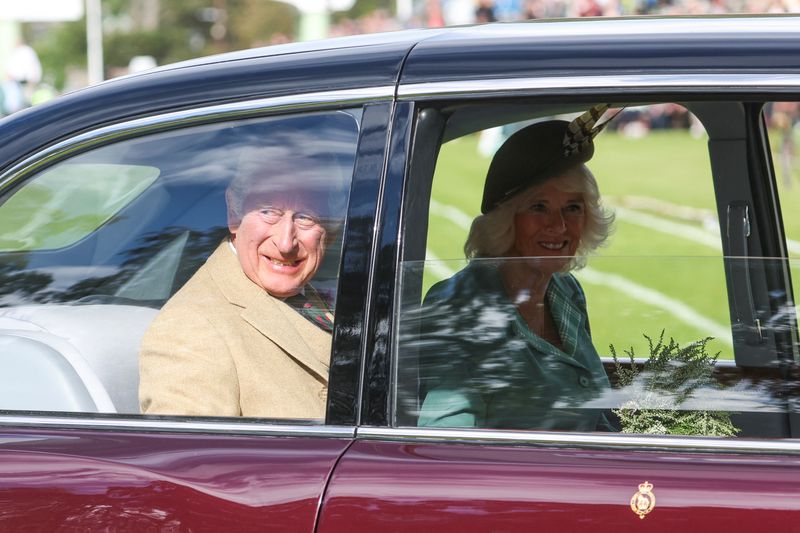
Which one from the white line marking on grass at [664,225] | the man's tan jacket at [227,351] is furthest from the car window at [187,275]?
the white line marking on grass at [664,225]

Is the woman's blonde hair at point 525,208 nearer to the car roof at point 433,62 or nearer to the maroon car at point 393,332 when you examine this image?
the maroon car at point 393,332

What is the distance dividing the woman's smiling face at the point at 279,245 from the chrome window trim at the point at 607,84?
342mm

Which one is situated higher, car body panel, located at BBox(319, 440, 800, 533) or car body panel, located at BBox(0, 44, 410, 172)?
car body panel, located at BBox(0, 44, 410, 172)

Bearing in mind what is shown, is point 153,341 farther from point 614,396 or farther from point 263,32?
point 263,32

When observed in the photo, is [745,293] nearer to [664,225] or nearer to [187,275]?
[187,275]

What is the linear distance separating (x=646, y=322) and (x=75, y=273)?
1116 millimetres

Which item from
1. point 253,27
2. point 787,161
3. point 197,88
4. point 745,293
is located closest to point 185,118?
point 197,88

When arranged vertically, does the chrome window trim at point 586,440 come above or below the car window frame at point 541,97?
below

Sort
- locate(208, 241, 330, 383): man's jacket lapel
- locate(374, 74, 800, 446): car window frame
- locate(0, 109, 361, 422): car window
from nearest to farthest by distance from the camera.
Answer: locate(374, 74, 800, 446): car window frame < locate(0, 109, 361, 422): car window < locate(208, 241, 330, 383): man's jacket lapel

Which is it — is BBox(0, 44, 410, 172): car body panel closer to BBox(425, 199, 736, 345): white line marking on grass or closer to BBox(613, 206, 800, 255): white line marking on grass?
BBox(425, 199, 736, 345): white line marking on grass

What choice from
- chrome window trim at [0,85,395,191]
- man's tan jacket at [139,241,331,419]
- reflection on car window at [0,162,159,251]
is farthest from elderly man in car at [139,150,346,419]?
reflection on car window at [0,162,159,251]

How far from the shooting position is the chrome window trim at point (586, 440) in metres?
2.06

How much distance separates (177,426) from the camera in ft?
7.39

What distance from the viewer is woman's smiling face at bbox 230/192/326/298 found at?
2438 millimetres
